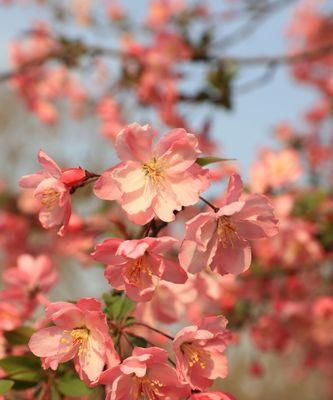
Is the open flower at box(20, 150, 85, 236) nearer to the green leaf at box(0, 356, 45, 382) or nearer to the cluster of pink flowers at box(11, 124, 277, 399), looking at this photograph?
the cluster of pink flowers at box(11, 124, 277, 399)

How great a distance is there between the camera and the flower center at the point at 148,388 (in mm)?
1029

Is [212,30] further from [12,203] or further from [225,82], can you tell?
[12,203]

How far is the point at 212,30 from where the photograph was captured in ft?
11.3

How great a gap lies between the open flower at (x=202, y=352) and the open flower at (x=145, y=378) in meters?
0.03

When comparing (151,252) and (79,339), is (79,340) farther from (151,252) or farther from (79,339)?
(151,252)

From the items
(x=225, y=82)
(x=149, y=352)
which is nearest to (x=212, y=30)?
(x=225, y=82)

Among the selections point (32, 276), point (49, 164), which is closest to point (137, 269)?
point (49, 164)

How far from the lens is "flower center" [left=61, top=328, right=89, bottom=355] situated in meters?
1.09

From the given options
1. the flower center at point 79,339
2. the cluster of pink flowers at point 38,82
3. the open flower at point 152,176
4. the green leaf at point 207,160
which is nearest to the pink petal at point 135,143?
the open flower at point 152,176

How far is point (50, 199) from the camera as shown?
1.18m

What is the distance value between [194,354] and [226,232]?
25 cm

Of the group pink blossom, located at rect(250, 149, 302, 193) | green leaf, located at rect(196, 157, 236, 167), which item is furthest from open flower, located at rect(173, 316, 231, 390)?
pink blossom, located at rect(250, 149, 302, 193)

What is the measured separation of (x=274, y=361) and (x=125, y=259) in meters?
17.2

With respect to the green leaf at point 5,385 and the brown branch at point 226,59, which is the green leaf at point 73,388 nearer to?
the green leaf at point 5,385
